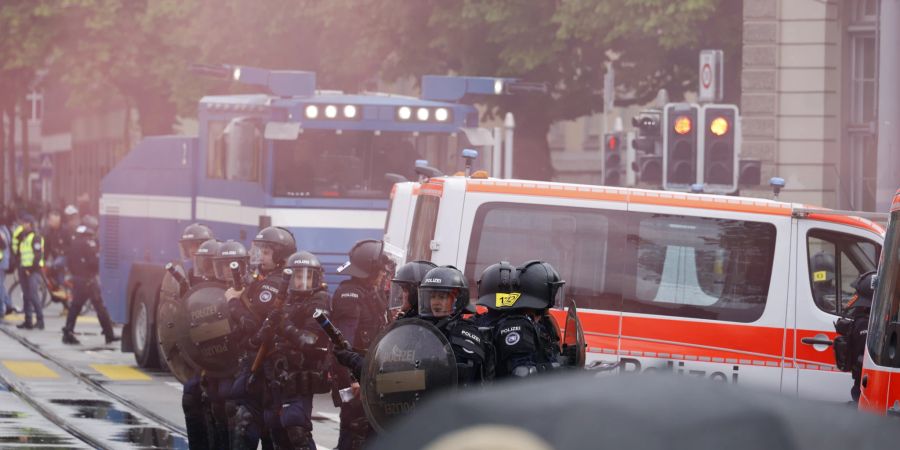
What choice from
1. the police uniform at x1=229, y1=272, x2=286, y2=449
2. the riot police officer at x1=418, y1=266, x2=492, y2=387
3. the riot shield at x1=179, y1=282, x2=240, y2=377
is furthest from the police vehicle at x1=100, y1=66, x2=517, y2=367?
the riot police officer at x1=418, y1=266, x2=492, y2=387

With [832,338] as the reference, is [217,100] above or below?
above

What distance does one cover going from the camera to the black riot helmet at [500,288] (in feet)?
24.2

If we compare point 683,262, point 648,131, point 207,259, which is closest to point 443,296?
point 207,259

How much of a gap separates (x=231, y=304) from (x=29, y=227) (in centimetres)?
1773

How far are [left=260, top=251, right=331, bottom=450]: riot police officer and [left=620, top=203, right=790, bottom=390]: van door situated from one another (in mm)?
2467

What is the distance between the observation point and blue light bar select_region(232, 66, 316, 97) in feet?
60.3

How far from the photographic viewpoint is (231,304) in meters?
10.2

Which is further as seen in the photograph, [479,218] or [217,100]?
[217,100]

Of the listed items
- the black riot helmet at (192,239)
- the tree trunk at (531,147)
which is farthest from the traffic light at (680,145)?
the tree trunk at (531,147)

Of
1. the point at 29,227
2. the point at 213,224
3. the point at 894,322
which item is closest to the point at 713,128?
the point at 213,224

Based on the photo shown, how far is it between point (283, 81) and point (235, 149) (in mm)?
1246

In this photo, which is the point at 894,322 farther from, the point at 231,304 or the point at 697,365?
the point at 231,304

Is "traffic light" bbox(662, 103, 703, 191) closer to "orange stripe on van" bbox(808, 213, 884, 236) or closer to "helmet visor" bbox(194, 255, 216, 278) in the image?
"orange stripe on van" bbox(808, 213, 884, 236)

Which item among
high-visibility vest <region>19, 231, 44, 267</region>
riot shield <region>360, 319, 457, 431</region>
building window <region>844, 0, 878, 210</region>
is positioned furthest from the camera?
high-visibility vest <region>19, 231, 44, 267</region>
